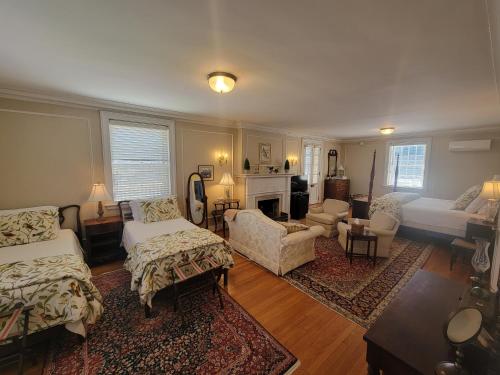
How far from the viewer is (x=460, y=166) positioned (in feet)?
19.1

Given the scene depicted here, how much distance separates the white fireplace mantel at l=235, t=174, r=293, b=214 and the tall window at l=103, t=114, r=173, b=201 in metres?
1.72

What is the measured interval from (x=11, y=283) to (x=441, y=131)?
9064mm

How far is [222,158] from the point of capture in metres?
5.04

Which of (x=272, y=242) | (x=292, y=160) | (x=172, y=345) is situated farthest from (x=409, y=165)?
(x=172, y=345)

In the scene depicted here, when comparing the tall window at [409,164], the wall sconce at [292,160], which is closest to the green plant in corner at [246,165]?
the wall sconce at [292,160]

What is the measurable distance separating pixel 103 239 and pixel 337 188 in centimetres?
730

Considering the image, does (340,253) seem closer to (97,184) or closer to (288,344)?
(288,344)

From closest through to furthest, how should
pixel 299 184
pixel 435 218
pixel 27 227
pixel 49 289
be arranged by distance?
pixel 49 289
pixel 27 227
pixel 435 218
pixel 299 184

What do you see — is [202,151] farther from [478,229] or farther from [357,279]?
[478,229]

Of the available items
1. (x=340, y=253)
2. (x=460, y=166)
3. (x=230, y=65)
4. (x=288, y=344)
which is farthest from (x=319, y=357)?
(x=460, y=166)

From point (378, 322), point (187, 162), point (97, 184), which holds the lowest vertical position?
point (378, 322)

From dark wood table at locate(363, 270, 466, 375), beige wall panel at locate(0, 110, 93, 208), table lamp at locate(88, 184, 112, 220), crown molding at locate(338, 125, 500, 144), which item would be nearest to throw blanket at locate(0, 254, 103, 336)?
table lamp at locate(88, 184, 112, 220)

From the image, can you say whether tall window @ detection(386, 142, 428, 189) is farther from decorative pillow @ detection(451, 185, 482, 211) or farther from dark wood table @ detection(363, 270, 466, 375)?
dark wood table @ detection(363, 270, 466, 375)

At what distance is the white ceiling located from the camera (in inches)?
54.5
